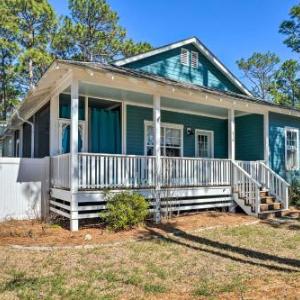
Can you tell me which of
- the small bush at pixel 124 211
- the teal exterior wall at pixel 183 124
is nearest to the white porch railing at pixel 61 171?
the small bush at pixel 124 211

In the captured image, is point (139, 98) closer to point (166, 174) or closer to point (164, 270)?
point (166, 174)

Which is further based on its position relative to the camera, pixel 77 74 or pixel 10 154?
pixel 10 154

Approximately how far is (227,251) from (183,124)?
7513 mm

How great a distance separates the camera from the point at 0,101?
27.4 m

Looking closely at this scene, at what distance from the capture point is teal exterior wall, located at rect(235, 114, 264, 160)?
1341 centimetres

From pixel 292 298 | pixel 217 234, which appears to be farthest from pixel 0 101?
pixel 292 298

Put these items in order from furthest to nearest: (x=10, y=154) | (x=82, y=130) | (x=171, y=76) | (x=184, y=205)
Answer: (x=10, y=154) < (x=171, y=76) < (x=82, y=130) < (x=184, y=205)

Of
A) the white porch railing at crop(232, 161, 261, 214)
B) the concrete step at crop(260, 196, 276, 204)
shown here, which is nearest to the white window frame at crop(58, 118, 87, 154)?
the white porch railing at crop(232, 161, 261, 214)

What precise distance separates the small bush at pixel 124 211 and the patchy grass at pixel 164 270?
0.84 metres

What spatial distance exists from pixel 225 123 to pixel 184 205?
5772 mm

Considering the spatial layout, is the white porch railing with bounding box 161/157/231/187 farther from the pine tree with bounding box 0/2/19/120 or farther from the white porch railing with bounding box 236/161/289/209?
the pine tree with bounding box 0/2/19/120

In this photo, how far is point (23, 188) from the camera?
940 cm

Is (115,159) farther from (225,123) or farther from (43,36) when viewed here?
(43,36)

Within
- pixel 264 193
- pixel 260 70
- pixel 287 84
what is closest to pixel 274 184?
pixel 264 193
